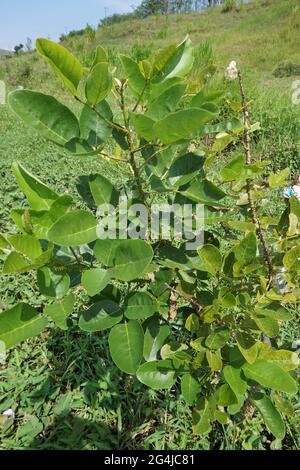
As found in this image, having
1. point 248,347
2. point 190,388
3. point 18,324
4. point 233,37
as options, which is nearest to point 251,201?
point 248,347

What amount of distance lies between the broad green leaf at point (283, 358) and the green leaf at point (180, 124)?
458mm

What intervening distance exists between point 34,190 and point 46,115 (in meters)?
0.12

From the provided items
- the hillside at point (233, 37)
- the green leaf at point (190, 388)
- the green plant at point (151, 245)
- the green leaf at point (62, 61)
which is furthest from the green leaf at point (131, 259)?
the hillside at point (233, 37)

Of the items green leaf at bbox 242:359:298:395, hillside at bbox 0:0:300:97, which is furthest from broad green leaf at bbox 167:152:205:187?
hillside at bbox 0:0:300:97

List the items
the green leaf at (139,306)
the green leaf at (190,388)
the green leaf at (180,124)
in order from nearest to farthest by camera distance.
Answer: the green leaf at (180,124), the green leaf at (139,306), the green leaf at (190,388)

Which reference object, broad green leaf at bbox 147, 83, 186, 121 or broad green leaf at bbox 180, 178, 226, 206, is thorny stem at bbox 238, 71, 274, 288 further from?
broad green leaf at bbox 147, 83, 186, 121

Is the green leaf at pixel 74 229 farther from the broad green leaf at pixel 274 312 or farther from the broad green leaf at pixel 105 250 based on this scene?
the broad green leaf at pixel 274 312

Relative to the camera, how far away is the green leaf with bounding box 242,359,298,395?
2.06 feet

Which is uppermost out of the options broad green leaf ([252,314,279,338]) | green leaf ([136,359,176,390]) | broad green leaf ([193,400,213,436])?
broad green leaf ([252,314,279,338])

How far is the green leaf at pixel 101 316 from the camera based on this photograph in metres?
0.62

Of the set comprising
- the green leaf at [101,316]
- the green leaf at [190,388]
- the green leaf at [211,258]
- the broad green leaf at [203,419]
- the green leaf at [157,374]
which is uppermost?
the green leaf at [211,258]

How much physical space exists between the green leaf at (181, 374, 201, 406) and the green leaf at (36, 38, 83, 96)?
57 cm

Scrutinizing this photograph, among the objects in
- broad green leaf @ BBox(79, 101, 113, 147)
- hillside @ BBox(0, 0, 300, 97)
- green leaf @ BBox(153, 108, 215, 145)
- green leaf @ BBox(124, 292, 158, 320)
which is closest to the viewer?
green leaf @ BBox(153, 108, 215, 145)
